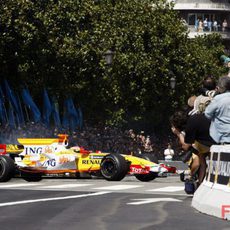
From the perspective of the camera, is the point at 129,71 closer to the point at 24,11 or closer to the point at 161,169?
the point at 24,11

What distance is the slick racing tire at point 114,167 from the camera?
25891 millimetres

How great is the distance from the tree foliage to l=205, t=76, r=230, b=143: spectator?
34.0 meters

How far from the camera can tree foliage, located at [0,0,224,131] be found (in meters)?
50.9

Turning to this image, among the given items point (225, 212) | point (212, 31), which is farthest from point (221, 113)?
point (212, 31)

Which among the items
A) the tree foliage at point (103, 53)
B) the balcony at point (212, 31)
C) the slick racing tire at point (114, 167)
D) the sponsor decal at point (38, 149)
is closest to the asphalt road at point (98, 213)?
the slick racing tire at point (114, 167)

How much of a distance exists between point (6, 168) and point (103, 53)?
87.0ft

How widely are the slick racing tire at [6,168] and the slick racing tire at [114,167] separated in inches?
88.3

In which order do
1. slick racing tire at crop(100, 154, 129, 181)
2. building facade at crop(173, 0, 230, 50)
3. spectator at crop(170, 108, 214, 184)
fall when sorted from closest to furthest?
spectator at crop(170, 108, 214, 184), slick racing tire at crop(100, 154, 129, 181), building facade at crop(173, 0, 230, 50)

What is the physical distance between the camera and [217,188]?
45.2ft

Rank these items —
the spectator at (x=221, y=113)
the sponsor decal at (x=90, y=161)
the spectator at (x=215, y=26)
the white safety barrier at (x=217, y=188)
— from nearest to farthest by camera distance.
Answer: the white safety barrier at (x=217, y=188), the spectator at (x=221, y=113), the sponsor decal at (x=90, y=161), the spectator at (x=215, y=26)

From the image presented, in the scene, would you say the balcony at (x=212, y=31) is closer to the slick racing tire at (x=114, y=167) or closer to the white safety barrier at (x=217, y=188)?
the slick racing tire at (x=114, y=167)

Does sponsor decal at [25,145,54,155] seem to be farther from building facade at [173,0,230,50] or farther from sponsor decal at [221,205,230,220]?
building facade at [173,0,230,50]

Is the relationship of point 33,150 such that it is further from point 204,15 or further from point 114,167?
point 204,15

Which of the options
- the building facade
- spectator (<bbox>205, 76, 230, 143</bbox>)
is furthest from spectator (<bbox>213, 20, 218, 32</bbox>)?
spectator (<bbox>205, 76, 230, 143</bbox>)
